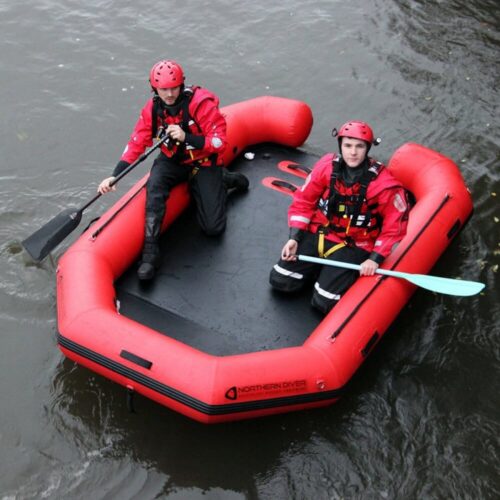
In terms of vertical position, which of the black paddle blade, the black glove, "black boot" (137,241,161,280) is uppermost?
the black glove

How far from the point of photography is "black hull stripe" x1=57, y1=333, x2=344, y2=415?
3.21 meters

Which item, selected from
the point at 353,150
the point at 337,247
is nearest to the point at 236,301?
the point at 337,247

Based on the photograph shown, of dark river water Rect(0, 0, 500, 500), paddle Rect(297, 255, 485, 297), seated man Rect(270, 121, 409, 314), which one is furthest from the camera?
paddle Rect(297, 255, 485, 297)

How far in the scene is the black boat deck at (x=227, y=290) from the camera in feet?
12.5

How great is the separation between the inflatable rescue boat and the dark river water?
1.30ft

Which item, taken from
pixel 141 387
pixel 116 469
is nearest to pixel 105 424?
pixel 116 469

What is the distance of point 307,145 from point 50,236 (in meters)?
2.66

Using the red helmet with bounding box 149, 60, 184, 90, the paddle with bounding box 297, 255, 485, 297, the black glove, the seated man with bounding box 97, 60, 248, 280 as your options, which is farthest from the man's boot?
the paddle with bounding box 297, 255, 485, 297

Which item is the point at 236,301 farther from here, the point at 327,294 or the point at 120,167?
the point at 120,167

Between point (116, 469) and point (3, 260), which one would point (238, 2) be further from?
point (116, 469)

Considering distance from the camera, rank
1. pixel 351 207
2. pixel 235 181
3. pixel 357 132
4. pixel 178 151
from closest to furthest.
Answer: pixel 357 132 → pixel 351 207 → pixel 178 151 → pixel 235 181

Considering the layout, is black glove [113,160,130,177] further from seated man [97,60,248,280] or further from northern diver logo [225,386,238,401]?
northern diver logo [225,386,238,401]

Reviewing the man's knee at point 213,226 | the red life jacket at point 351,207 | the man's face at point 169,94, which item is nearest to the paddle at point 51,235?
the man's face at point 169,94

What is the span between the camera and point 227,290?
161 inches
